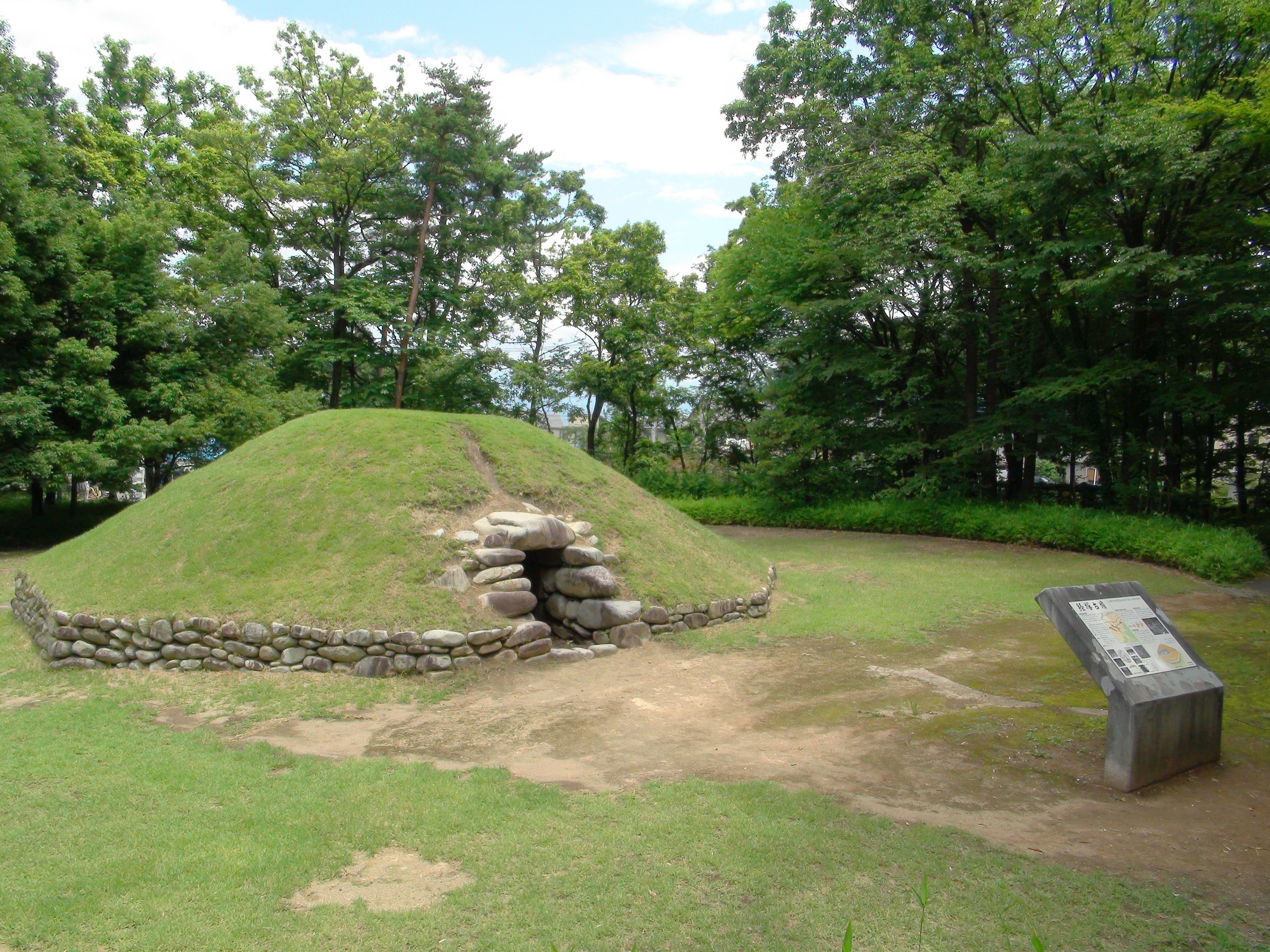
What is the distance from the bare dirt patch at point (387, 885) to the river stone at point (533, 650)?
3959 mm

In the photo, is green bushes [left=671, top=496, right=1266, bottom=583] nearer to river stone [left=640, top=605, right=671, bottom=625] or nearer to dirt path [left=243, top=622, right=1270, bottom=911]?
dirt path [left=243, top=622, right=1270, bottom=911]

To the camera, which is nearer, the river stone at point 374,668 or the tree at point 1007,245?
the river stone at point 374,668

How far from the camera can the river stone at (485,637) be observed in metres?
7.66

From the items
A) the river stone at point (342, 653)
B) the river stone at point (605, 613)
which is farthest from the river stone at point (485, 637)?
the river stone at point (605, 613)

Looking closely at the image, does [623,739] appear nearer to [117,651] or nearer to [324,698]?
[324,698]

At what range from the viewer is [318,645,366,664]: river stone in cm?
746

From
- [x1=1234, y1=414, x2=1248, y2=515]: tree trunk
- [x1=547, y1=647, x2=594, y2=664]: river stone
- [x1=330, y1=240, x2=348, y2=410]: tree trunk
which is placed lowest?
[x1=547, y1=647, x2=594, y2=664]: river stone

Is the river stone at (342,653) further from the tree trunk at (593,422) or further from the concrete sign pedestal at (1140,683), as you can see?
the tree trunk at (593,422)

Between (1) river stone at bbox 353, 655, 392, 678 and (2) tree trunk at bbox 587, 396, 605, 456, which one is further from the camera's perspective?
(2) tree trunk at bbox 587, 396, 605, 456

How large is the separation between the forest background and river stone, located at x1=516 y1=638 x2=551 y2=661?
12728 millimetres

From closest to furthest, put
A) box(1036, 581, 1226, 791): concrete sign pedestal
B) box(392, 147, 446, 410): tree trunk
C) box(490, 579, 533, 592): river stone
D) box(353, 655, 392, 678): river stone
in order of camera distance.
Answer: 1. box(1036, 581, 1226, 791): concrete sign pedestal
2. box(353, 655, 392, 678): river stone
3. box(490, 579, 533, 592): river stone
4. box(392, 147, 446, 410): tree trunk

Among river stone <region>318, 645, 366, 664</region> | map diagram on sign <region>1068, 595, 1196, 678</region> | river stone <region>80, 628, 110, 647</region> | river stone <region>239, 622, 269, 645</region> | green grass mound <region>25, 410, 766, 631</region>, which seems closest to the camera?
map diagram on sign <region>1068, 595, 1196, 678</region>

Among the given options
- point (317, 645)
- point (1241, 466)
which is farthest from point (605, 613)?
point (1241, 466)

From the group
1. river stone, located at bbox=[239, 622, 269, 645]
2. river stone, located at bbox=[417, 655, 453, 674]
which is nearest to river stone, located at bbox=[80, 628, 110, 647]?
river stone, located at bbox=[239, 622, 269, 645]
